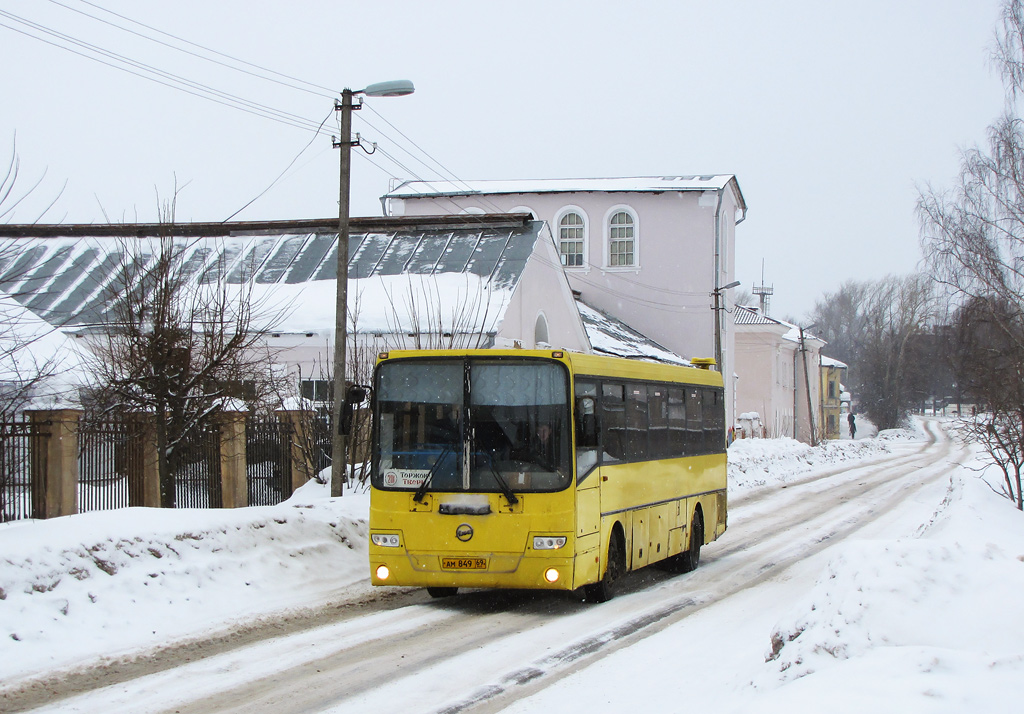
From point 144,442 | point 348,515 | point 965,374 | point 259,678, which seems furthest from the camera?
point 965,374

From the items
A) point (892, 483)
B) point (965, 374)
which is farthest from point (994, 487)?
point (892, 483)

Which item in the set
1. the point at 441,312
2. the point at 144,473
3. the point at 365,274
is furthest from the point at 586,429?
the point at 365,274

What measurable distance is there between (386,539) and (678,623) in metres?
3.08

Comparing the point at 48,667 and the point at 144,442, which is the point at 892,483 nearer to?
the point at 144,442

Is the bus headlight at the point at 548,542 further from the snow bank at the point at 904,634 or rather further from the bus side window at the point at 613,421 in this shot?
the snow bank at the point at 904,634

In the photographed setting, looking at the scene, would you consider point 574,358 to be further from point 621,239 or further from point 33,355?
point 621,239

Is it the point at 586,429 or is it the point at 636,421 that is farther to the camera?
the point at 636,421

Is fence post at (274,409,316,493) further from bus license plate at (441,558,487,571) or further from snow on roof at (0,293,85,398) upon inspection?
bus license plate at (441,558,487,571)

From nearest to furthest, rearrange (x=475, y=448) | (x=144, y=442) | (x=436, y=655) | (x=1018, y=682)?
1. (x=1018, y=682)
2. (x=436, y=655)
3. (x=475, y=448)
4. (x=144, y=442)

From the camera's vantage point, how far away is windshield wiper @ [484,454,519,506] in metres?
11.0

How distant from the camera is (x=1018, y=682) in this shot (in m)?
5.32

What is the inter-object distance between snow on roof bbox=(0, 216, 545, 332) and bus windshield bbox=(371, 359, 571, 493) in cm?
1727

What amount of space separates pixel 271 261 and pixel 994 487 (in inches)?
871

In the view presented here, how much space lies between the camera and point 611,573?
40.1 feet
